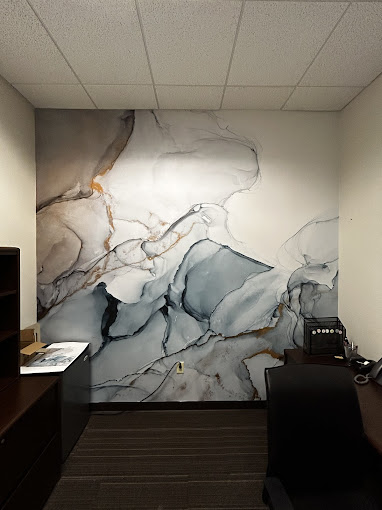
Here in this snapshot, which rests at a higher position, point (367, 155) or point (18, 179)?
point (367, 155)

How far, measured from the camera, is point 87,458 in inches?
92.7

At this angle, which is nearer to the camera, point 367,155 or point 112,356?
point 367,155

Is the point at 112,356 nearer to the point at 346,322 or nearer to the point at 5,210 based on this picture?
the point at 5,210

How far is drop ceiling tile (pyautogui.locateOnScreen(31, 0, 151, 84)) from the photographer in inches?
68.2

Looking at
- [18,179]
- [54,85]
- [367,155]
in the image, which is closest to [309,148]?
[367,155]

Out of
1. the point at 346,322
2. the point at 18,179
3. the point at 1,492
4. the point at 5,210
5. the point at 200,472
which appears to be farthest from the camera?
the point at 346,322

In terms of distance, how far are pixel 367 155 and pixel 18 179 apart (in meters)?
2.77

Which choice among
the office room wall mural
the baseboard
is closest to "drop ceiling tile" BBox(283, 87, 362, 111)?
the office room wall mural

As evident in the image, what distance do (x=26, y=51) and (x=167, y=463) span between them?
2.88m

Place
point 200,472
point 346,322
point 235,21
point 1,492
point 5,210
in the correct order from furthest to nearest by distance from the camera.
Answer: point 346,322
point 5,210
point 200,472
point 235,21
point 1,492

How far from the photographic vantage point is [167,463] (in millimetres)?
2312

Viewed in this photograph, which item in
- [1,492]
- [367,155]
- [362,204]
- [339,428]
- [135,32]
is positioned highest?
[135,32]

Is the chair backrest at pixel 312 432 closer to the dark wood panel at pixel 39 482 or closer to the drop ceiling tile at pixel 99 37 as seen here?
the dark wood panel at pixel 39 482

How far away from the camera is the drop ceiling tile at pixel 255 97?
2.62 meters
